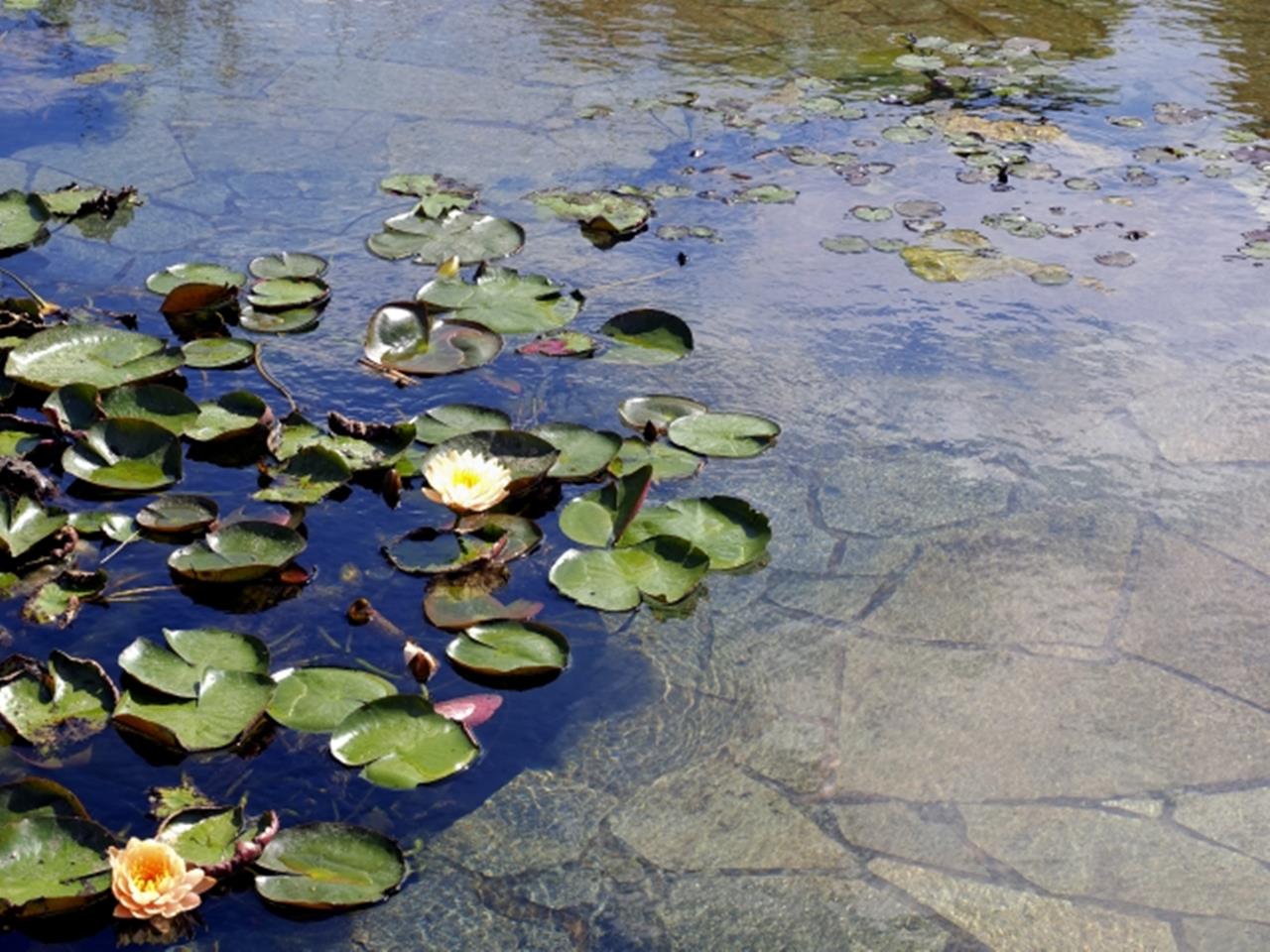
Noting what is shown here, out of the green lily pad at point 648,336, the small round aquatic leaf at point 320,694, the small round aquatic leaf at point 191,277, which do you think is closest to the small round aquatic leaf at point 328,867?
the small round aquatic leaf at point 320,694

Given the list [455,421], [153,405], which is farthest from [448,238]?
[153,405]

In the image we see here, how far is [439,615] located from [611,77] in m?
3.17

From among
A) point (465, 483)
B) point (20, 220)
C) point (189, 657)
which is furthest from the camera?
point (20, 220)

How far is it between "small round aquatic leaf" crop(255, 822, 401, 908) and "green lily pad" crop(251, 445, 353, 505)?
33.3 inches

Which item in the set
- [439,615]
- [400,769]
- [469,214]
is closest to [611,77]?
[469,214]

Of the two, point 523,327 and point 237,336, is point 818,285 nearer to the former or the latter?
point 523,327

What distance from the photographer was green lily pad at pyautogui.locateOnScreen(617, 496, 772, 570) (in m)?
2.58

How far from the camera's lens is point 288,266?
3506 mm

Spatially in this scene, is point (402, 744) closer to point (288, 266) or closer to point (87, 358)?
point (87, 358)

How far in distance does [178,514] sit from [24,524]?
263mm

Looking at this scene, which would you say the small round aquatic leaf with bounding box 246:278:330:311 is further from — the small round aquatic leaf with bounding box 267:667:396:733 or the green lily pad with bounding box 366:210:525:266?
the small round aquatic leaf with bounding box 267:667:396:733

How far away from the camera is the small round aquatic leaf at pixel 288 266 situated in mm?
3477

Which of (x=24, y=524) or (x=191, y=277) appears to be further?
(x=191, y=277)

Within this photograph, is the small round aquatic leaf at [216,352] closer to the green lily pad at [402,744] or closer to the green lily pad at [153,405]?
the green lily pad at [153,405]
